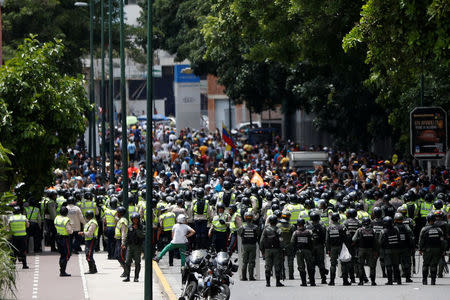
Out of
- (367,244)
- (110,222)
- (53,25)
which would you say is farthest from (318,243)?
(53,25)

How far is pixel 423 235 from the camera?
20.1m

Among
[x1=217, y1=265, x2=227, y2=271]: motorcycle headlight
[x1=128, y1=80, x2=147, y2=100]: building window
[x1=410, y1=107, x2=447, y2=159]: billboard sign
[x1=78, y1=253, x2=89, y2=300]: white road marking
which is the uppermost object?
[x1=128, y1=80, x2=147, y2=100]: building window

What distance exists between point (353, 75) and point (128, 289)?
12185mm

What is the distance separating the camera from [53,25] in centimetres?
4762

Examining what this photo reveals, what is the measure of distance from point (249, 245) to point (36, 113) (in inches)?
259

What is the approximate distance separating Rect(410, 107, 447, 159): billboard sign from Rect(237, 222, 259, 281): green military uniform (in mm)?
6914

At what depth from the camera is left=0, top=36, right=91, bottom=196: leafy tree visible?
23656 millimetres

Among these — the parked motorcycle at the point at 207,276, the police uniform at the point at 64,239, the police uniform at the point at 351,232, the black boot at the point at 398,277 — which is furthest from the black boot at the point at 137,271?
the black boot at the point at 398,277

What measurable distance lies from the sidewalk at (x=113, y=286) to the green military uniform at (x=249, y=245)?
1.89 m

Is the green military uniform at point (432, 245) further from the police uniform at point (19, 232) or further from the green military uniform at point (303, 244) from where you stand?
the police uniform at point (19, 232)

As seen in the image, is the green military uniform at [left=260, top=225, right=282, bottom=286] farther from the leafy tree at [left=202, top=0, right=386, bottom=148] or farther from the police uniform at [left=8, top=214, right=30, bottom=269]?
the leafy tree at [left=202, top=0, right=386, bottom=148]

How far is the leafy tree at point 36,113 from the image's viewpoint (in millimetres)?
23656

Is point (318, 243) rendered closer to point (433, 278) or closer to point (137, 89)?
point (433, 278)

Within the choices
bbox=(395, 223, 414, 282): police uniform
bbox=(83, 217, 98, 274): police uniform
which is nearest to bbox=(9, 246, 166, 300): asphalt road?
bbox=(83, 217, 98, 274): police uniform
